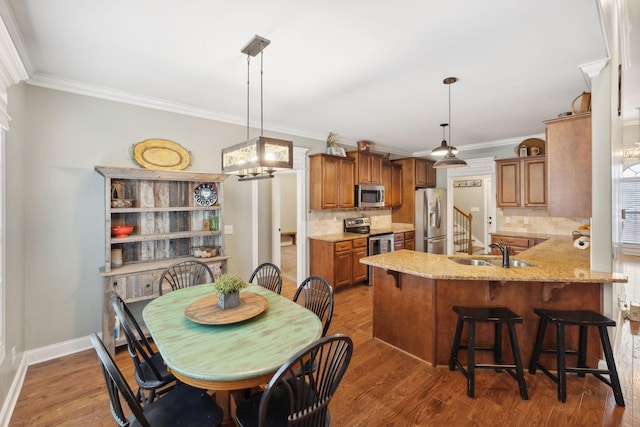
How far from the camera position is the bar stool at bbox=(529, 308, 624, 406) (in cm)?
214

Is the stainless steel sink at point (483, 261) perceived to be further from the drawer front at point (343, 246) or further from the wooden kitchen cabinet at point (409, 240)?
the wooden kitchen cabinet at point (409, 240)

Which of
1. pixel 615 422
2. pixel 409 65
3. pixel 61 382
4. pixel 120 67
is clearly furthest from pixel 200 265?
pixel 615 422

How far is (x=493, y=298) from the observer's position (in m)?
2.63

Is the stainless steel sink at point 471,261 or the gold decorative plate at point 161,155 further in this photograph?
the gold decorative plate at point 161,155

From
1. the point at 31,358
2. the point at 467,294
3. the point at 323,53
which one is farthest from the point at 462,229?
the point at 31,358

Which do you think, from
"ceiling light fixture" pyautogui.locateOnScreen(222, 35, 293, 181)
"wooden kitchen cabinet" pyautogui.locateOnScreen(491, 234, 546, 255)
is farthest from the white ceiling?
"wooden kitchen cabinet" pyautogui.locateOnScreen(491, 234, 546, 255)

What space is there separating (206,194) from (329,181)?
2055mm

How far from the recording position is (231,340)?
5.54 feet

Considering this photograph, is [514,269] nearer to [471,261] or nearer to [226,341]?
[471,261]

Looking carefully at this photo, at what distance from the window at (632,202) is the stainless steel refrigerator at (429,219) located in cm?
347

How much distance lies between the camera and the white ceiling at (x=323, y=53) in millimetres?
1854

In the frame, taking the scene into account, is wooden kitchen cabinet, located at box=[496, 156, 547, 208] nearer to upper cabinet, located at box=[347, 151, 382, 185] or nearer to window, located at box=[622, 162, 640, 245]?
upper cabinet, located at box=[347, 151, 382, 185]

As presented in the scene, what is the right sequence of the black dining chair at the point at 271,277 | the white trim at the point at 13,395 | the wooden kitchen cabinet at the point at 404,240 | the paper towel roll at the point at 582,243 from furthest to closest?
1. the wooden kitchen cabinet at the point at 404,240
2. the paper towel roll at the point at 582,243
3. the black dining chair at the point at 271,277
4. the white trim at the point at 13,395

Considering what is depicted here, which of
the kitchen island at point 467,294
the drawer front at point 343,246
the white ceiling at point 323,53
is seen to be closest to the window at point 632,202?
the white ceiling at point 323,53
